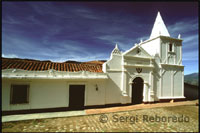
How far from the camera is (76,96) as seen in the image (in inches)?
360

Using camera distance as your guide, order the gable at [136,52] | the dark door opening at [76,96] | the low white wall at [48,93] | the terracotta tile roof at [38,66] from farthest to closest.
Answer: the gable at [136,52] < the dark door opening at [76,96] < the terracotta tile roof at [38,66] < the low white wall at [48,93]

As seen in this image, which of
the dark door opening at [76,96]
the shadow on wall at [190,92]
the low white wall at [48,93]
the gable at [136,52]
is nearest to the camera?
the low white wall at [48,93]

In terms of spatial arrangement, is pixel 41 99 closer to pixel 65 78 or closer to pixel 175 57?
pixel 65 78

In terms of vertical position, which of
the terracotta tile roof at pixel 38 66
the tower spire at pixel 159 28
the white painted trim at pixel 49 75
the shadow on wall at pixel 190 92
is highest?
the tower spire at pixel 159 28

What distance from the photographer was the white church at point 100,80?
25.3 feet

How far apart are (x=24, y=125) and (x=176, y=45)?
58.5 ft

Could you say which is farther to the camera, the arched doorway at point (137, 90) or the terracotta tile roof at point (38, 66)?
the arched doorway at point (137, 90)

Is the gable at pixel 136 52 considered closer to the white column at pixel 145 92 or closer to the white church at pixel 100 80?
the white church at pixel 100 80

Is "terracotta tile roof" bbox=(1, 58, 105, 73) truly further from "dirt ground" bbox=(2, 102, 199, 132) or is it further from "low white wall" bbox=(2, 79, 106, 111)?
"dirt ground" bbox=(2, 102, 199, 132)

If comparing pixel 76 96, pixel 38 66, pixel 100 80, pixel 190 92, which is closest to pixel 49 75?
pixel 38 66

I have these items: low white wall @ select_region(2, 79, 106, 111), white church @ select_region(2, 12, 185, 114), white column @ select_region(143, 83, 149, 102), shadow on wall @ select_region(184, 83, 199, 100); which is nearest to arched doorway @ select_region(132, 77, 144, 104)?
white church @ select_region(2, 12, 185, 114)

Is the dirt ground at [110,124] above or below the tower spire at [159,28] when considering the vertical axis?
below

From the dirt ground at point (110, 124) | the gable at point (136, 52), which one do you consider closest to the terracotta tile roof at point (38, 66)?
the gable at point (136, 52)

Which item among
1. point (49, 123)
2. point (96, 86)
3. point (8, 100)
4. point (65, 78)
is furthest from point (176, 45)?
point (8, 100)
